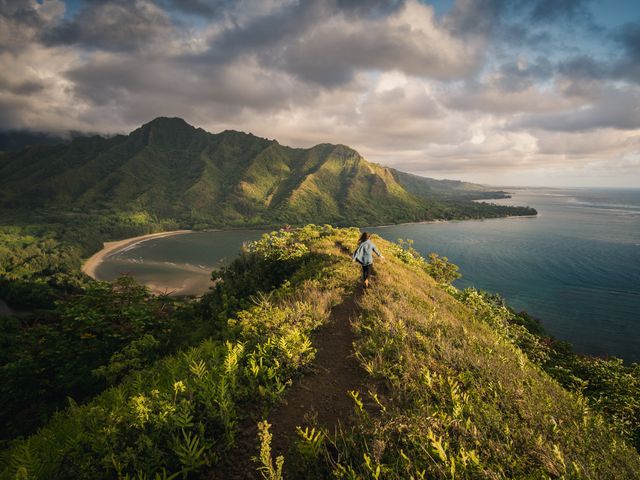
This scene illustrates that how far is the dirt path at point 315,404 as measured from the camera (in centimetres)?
465

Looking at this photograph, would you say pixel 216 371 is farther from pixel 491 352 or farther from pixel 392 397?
pixel 491 352

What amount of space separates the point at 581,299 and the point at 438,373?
10640 centimetres

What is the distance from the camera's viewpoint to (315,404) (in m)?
6.00

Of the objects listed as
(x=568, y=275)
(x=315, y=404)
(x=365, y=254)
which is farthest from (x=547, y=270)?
(x=315, y=404)

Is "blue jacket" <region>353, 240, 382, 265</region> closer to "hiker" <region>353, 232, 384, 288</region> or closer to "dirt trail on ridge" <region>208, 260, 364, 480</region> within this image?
"hiker" <region>353, 232, 384, 288</region>

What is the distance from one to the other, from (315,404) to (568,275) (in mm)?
132507

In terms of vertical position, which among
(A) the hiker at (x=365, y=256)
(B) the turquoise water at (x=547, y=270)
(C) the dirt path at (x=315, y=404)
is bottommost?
(B) the turquoise water at (x=547, y=270)

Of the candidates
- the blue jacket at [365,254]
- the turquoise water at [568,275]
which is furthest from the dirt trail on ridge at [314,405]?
the turquoise water at [568,275]

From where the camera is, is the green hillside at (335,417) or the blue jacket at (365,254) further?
the blue jacket at (365,254)

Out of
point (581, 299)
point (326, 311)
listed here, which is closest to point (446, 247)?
point (581, 299)

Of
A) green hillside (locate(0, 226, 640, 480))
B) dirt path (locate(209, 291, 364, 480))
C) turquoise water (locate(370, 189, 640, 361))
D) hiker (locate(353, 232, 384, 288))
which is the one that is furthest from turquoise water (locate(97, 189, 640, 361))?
dirt path (locate(209, 291, 364, 480))

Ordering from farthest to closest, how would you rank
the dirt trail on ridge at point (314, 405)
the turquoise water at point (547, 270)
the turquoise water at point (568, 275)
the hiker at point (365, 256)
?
the turquoise water at point (547, 270)
the turquoise water at point (568, 275)
the hiker at point (365, 256)
the dirt trail on ridge at point (314, 405)

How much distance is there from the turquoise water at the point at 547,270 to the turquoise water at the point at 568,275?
0.20m

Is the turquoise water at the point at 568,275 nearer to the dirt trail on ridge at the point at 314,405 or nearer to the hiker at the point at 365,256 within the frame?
the hiker at the point at 365,256
